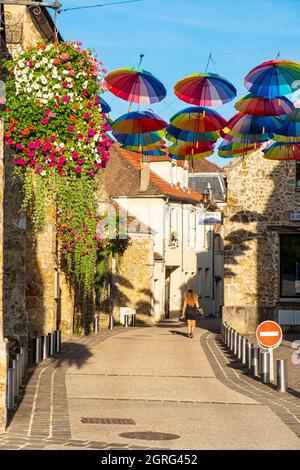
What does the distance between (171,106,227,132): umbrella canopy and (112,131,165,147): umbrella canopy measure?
5.47ft

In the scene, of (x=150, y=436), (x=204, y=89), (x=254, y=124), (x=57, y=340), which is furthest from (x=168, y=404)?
(x=254, y=124)

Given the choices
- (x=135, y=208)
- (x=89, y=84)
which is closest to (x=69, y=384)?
(x=89, y=84)

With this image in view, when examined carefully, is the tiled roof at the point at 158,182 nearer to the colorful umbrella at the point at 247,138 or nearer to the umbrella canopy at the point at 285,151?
the umbrella canopy at the point at 285,151

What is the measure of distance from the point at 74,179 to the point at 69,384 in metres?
3.76

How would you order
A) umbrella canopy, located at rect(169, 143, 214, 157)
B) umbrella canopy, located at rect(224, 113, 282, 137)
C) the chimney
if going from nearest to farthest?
1. umbrella canopy, located at rect(224, 113, 282, 137)
2. umbrella canopy, located at rect(169, 143, 214, 157)
3. the chimney

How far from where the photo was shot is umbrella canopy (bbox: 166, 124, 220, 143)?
22303 millimetres

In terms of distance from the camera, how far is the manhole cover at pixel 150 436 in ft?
34.7

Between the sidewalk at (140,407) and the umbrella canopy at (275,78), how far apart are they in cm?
540

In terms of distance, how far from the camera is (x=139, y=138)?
2266cm

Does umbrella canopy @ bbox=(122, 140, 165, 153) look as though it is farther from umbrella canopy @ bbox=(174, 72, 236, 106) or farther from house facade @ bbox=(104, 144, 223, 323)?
house facade @ bbox=(104, 144, 223, 323)

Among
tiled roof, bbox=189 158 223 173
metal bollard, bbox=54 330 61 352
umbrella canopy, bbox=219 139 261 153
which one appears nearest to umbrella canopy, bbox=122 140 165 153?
umbrella canopy, bbox=219 139 261 153

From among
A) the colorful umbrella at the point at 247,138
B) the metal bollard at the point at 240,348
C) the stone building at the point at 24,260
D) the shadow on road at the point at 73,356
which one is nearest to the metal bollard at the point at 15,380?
the stone building at the point at 24,260

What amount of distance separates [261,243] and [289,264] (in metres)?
1.33
